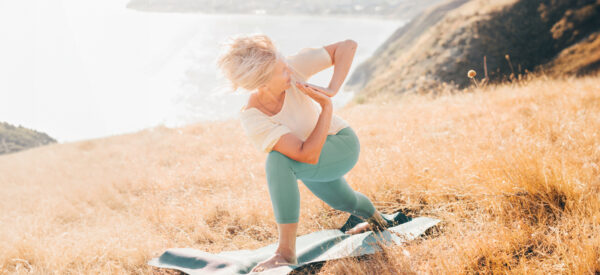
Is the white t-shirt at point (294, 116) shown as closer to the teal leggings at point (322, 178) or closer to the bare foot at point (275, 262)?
the teal leggings at point (322, 178)

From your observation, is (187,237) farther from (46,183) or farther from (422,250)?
(46,183)

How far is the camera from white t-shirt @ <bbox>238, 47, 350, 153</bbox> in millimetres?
2166

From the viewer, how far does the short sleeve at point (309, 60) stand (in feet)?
8.02

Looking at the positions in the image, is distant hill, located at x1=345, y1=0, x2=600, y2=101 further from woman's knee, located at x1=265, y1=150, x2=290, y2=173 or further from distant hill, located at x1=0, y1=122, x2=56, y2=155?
distant hill, located at x1=0, y1=122, x2=56, y2=155

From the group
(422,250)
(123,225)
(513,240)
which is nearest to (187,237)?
(123,225)

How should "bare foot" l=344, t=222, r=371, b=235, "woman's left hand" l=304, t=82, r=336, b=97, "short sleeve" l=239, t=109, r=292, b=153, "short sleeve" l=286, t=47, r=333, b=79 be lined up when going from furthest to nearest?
1. "bare foot" l=344, t=222, r=371, b=235
2. "short sleeve" l=286, t=47, r=333, b=79
3. "woman's left hand" l=304, t=82, r=336, b=97
4. "short sleeve" l=239, t=109, r=292, b=153

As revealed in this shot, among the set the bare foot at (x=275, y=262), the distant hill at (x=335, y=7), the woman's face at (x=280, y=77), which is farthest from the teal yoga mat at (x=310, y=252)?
the distant hill at (x=335, y=7)

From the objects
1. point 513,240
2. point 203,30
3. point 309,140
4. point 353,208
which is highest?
point 203,30

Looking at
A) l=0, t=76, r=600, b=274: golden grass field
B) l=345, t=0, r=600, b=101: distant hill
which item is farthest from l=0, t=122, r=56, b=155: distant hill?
l=345, t=0, r=600, b=101: distant hill

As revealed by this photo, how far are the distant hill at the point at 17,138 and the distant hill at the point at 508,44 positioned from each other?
584 inches

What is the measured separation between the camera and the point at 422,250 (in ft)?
7.16

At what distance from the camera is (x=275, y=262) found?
7.14 feet

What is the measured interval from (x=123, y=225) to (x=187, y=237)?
2.92 ft

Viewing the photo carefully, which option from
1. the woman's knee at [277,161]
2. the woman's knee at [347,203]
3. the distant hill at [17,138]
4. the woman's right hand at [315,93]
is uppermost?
the distant hill at [17,138]
